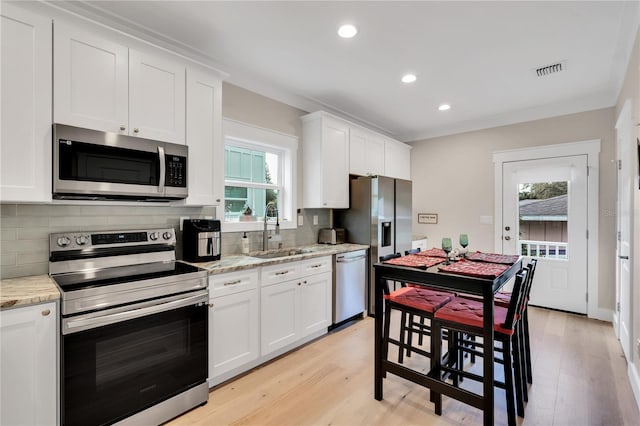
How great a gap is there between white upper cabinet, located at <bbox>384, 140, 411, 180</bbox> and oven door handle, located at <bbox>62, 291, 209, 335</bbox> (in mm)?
3395

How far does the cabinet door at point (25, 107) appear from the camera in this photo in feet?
5.52

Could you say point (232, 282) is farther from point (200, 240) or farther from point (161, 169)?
point (161, 169)

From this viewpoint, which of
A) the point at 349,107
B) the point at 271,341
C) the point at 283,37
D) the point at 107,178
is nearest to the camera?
the point at 107,178

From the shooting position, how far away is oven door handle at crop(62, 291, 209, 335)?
1641 millimetres

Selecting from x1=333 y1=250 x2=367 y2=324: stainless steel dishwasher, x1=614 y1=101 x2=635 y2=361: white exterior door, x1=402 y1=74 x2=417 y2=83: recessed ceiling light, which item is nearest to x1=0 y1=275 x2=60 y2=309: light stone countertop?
x1=333 y1=250 x2=367 y2=324: stainless steel dishwasher

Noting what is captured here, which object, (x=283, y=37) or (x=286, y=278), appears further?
(x=286, y=278)

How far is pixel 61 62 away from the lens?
73.0 inches

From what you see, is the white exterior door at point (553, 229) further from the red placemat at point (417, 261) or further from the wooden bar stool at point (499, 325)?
the red placemat at point (417, 261)

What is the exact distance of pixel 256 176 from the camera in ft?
11.5

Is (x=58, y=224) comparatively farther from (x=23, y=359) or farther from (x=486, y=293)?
(x=486, y=293)

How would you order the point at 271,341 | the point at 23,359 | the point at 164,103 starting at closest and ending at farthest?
the point at 23,359 → the point at 164,103 → the point at 271,341

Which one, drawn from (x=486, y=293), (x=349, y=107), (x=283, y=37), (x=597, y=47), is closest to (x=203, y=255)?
(x=283, y=37)

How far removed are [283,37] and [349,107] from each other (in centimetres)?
174

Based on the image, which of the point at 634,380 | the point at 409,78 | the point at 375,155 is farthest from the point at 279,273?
the point at 634,380
